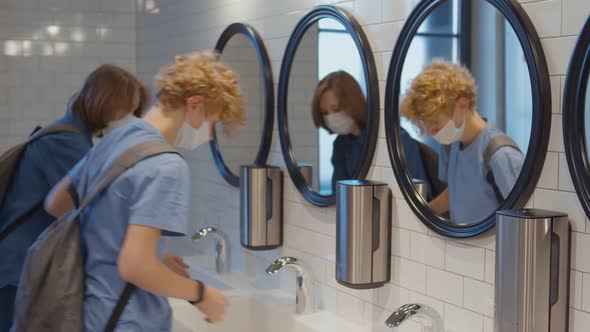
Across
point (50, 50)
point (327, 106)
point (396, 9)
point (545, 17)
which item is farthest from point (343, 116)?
point (50, 50)

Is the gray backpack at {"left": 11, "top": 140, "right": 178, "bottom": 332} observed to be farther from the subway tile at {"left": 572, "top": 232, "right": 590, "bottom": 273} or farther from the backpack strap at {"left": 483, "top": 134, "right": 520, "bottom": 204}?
the subway tile at {"left": 572, "top": 232, "right": 590, "bottom": 273}

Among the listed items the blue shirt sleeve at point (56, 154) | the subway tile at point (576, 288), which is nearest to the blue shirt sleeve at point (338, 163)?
the blue shirt sleeve at point (56, 154)

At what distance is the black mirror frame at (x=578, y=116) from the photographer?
Answer: 155 cm

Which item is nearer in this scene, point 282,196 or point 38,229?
point 38,229

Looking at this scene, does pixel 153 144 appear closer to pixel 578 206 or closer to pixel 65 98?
pixel 578 206

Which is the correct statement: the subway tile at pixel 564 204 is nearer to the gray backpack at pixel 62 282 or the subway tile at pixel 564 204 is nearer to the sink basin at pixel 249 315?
the gray backpack at pixel 62 282

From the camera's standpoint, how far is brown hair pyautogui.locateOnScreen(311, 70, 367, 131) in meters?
2.31

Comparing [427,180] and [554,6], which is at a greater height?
[554,6]

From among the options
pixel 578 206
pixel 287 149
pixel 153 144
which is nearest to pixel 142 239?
pixel 153 144

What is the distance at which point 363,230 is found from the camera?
6.98 feet

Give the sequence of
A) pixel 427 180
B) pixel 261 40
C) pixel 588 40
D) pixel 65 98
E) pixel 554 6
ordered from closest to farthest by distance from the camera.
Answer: pixel 588 40 < pixel 554 6 < pixel 427 180 < pixel 261 40 < pixel 65 98

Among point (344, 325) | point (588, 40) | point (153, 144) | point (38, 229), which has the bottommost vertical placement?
point (344, 325)

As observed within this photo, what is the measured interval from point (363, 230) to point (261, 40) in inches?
43.0

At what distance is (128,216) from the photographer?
1.68m
